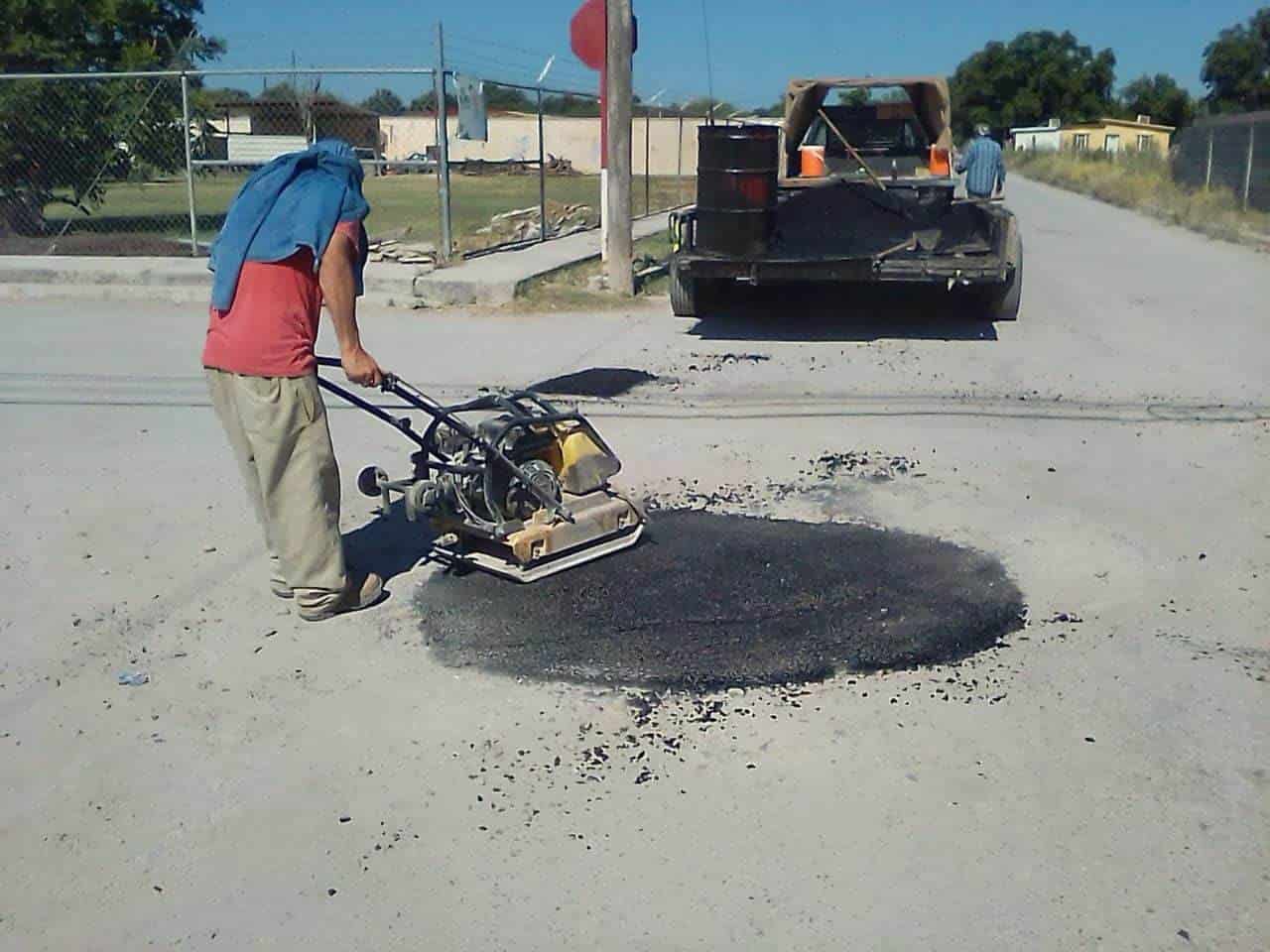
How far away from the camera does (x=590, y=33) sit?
12555 millimetres

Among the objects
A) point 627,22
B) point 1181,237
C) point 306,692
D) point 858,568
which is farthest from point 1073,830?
point 1181,237

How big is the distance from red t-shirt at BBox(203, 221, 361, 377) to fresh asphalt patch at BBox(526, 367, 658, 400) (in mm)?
4074

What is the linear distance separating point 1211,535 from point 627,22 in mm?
8557

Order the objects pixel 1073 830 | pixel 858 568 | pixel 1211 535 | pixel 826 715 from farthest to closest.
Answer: pixel 1211 535, pixel 858 568, pixel 826 715, pixel 1073 830

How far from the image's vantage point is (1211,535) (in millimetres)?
5719

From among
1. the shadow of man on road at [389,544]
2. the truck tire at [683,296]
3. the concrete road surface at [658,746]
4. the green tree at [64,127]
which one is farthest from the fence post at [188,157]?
the shadow of man on road at [389,544]

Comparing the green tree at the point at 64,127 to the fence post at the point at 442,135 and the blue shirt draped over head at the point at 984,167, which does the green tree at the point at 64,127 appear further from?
the blue shirt draped over head at the point at 984,167

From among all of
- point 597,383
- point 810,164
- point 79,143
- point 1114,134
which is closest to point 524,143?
point 79,143

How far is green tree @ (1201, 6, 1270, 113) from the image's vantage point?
83.1m

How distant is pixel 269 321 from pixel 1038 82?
107 metres

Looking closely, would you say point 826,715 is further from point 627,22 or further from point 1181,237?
point 1181,237

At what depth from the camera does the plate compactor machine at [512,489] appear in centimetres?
497

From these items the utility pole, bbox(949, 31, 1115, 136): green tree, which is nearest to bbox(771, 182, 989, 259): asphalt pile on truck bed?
the utility pole

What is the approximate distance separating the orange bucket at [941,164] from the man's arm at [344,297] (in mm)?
10146
